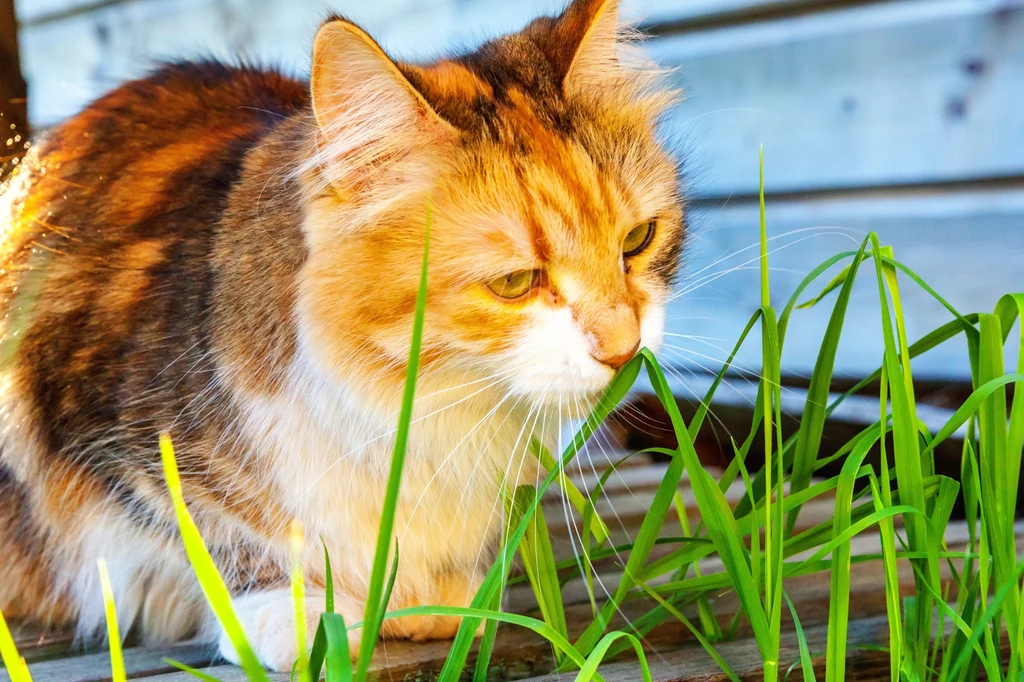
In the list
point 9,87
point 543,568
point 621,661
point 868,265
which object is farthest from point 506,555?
point 868,265

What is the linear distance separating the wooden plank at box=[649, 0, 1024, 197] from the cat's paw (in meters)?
1.11

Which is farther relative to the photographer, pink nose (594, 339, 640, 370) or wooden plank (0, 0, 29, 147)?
wooden plank (0, 0, 29, 147)

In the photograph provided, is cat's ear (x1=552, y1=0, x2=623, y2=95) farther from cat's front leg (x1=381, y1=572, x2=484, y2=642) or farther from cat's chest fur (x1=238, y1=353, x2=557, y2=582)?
cat's front leg (x1=381, y1=572, x2=484, y2=642)

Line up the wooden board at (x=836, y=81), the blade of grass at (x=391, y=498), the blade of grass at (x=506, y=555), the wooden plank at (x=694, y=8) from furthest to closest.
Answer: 1. the wooden plank at (x=694, y=8)
2. the wooden board at (x=836, y=81)
3. the blade of grass at (x=506, y=555)
4. the blade of grass at (x=391, y=498)

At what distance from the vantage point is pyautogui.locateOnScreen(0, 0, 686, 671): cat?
0.98 m

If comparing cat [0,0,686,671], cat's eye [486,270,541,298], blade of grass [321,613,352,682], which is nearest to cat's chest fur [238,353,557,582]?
cat [0,0,686,671]

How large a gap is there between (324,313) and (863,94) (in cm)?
147

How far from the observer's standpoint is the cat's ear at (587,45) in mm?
1104

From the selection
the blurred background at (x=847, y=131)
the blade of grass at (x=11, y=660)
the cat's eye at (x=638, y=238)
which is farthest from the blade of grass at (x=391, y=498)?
the blurred background at (x=847, y=131)

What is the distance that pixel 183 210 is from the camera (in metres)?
1.23

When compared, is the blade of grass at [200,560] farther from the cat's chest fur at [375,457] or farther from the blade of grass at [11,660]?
the cat's chest fur at [375,457]

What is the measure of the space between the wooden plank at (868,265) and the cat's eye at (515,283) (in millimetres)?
849

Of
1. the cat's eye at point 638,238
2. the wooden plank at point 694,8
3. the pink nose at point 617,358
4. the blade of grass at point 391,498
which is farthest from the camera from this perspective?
the wooden plank at point 694,8

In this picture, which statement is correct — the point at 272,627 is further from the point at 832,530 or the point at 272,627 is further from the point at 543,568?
the point at 832,530
